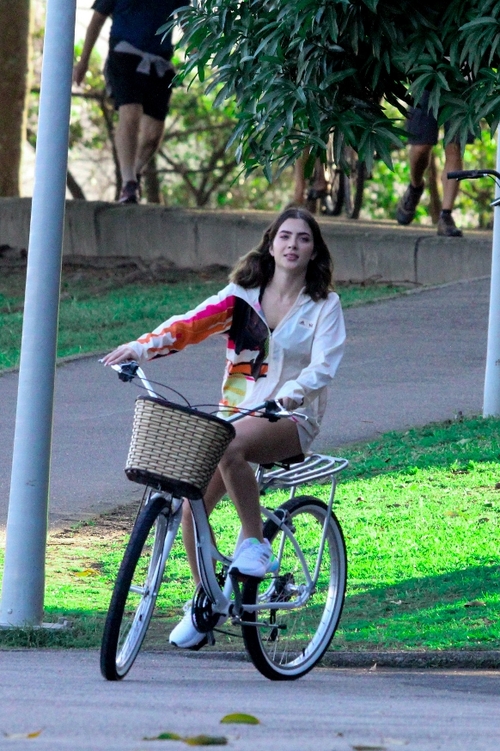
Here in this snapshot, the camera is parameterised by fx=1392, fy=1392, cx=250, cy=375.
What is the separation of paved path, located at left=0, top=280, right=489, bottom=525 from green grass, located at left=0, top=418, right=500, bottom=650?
1.52 ft

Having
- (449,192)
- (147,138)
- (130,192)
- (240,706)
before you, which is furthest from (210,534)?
(130,192)

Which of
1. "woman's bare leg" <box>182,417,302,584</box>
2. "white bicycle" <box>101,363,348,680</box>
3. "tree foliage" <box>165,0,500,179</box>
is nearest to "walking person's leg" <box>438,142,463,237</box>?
"tree foliage" <box>165,0,500,179</box>

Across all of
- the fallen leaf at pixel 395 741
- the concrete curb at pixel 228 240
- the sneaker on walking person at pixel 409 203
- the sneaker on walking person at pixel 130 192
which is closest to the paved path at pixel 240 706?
the fallen leaf at pixel 395 741

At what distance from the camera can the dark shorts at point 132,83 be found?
43.5 ft

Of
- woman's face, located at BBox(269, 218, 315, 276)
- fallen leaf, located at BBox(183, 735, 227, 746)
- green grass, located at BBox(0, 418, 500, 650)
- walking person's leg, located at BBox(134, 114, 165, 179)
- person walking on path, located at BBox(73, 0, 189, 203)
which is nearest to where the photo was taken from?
fallen leaf, located at BBox(183, 735, 227, 746)

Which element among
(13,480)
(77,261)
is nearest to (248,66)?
(13,480)

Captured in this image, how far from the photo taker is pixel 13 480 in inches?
216

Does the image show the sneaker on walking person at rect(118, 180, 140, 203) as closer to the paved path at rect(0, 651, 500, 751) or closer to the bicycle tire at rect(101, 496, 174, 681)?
the paved path at rect(0, 651, 500, 751)

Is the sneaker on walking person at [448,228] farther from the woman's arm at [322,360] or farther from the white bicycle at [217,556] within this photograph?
the woman's arm at [322,360]

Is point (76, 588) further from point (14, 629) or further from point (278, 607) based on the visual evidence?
point (278, 607)

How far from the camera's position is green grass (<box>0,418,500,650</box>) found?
18.4ft

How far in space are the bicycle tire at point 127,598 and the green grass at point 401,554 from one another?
0.94 meters

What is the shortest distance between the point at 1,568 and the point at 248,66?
2467mm

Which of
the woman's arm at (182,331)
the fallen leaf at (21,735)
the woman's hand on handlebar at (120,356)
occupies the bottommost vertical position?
the fallen leaf at (21,735)
